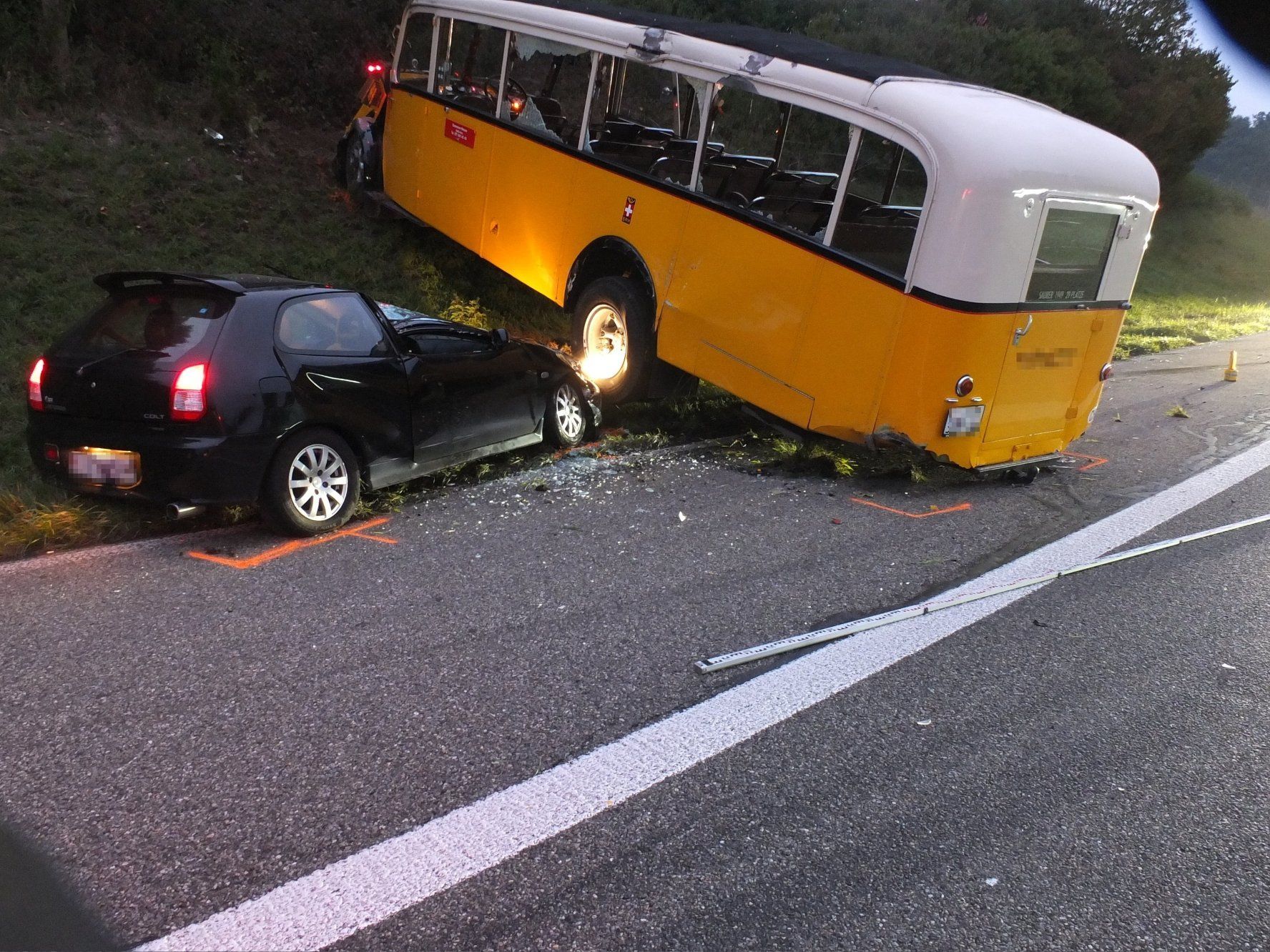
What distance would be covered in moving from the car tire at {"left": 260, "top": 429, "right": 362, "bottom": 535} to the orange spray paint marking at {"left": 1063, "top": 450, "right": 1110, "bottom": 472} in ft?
18.3

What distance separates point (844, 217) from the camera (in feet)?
23.1

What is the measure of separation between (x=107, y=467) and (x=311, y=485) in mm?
990

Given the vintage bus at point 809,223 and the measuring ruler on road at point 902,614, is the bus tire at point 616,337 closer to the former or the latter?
the vintage bus at point 809,223

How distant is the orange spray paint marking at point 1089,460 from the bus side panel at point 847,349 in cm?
236

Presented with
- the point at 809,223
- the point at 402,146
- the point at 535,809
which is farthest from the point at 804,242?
the point at 402,146

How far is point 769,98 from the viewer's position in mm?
7637

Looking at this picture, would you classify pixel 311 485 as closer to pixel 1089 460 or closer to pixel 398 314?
pixel 398 314

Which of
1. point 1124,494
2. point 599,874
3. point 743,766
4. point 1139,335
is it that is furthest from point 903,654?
point 1139,335

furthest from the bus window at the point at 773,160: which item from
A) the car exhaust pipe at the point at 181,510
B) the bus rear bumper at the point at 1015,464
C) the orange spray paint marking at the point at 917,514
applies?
the car exhaust pipe at the point at 181,510

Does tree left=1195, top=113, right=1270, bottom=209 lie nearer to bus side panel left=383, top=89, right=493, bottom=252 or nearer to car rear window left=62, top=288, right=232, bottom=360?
bus side panel left=383, top=89, right=493, bottom=252

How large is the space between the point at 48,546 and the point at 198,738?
2.38 meters

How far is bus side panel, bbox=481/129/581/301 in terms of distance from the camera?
9.20 m

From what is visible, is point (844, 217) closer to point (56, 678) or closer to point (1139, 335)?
point (56, 678)

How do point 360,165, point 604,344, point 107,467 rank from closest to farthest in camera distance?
point 107,467, point 604,344, point 360,165
